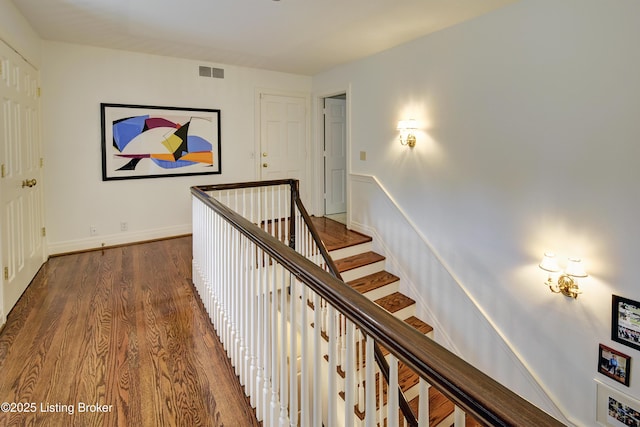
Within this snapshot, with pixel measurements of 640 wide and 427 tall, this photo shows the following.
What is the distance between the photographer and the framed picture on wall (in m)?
4.27

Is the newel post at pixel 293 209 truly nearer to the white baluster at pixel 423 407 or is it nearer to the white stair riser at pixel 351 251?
the white stair riser at pixel 351 251

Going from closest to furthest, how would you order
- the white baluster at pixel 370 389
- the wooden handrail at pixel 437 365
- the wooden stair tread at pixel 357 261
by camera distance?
the wooden handrail at pixel 437 365, the white baluster at pixel 370 389, the wooden stair tread at pixel 357 261

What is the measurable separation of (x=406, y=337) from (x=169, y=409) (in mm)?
1504

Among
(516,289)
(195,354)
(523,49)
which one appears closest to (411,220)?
(516,289)

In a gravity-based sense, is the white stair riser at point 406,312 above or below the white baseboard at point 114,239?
below

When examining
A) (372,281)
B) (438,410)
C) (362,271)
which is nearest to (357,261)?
(362,271)

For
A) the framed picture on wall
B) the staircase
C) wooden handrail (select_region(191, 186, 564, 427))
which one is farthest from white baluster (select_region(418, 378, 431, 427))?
the framed picture on wall

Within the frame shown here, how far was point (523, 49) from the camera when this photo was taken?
287 cm

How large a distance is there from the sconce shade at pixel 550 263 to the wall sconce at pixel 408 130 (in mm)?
1812

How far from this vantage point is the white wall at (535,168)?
7.84 feet

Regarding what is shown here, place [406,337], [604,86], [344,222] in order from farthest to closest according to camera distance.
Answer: [344,222]
[604,86]
[406,337]

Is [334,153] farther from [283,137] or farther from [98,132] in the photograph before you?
[98,132]

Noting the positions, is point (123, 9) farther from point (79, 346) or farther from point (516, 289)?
point (516, 289)

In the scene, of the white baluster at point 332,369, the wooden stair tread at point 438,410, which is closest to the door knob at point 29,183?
the white baluster at point 332,369
